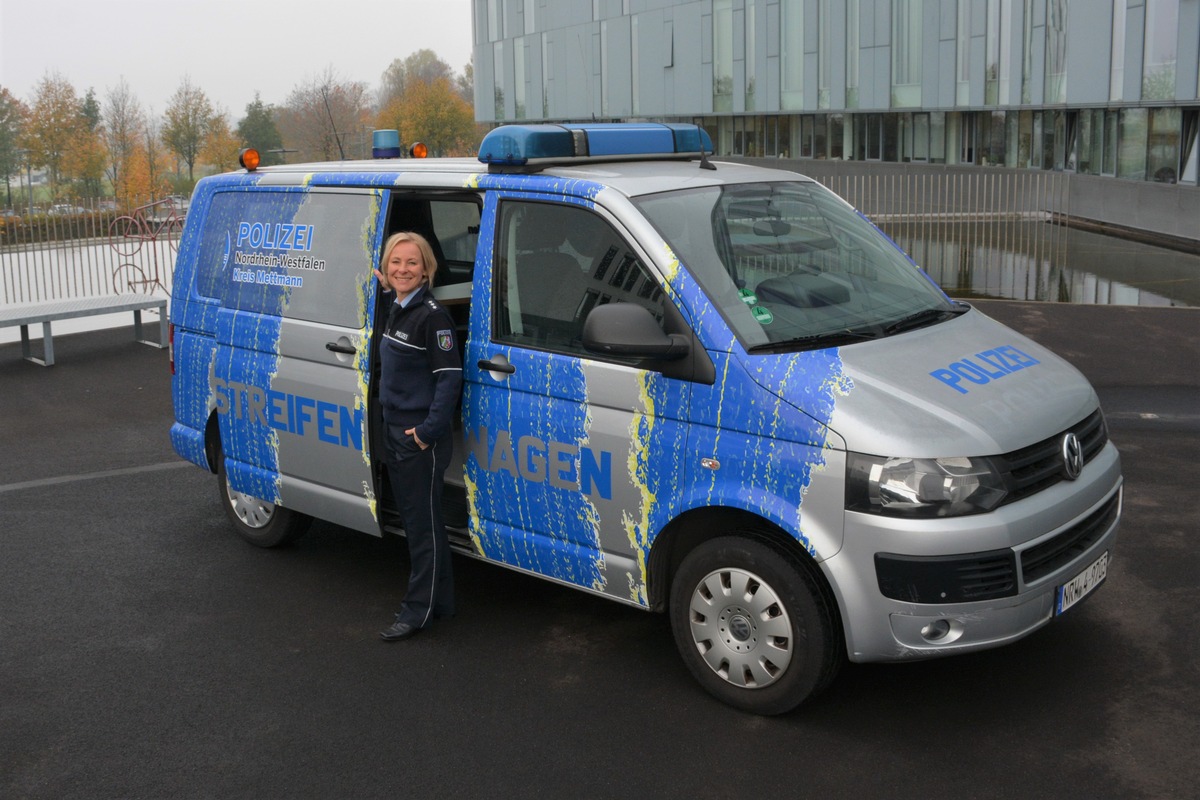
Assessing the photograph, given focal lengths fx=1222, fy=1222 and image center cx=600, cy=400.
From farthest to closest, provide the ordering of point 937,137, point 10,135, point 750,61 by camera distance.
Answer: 1. point 10,135
2. point 750,61
3. point 937,137

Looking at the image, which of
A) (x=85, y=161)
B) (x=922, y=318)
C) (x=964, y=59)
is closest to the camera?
(x=922, y=318)

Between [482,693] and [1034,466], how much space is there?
2297 millimetres

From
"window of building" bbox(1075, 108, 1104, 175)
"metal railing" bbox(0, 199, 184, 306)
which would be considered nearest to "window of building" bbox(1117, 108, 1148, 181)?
"window of building" bbox(1075, 108, 1104, 175)

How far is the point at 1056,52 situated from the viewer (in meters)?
27.8

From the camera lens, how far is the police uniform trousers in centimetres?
521

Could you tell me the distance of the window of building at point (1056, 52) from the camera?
89.1 ft

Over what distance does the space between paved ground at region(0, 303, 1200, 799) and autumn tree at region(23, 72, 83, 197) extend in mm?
69608

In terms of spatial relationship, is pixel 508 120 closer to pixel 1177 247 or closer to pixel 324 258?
pixel 1177 247

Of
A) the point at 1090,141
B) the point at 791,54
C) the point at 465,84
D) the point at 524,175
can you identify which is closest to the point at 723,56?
the point at 791,54

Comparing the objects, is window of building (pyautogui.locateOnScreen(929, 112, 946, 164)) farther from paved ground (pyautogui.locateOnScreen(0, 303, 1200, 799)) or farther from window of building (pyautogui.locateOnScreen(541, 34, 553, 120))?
paved ground (pyautogui.locateOnScreen(0, 303, 1200, 799))

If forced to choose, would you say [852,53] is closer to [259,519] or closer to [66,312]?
[66,312]

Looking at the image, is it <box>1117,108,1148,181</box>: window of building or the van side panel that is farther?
<box>1117,108,1148,181</box>: window of building

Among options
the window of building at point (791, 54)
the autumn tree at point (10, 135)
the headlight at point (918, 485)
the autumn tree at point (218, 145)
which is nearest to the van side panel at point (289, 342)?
the headlight at point (918, 485)

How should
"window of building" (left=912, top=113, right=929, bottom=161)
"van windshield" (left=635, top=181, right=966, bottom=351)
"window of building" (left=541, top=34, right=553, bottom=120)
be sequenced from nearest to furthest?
"van windshield" (left=635, top=181, right=966, bottom=351), "window of building" (left=912, top=113, right=929, bottom=161), "window of building" (left=541, top=34, right=553, bottom=120)
